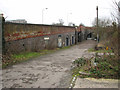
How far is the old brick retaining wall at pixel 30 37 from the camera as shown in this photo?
43.9 feet

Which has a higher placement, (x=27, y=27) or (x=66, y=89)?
(x=27, y=27)

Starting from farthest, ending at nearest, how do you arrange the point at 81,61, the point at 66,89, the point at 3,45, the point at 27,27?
the point at 27,27
the point at 3,45
the point at 81,61
the point at 66,89

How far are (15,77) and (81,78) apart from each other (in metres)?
3.54

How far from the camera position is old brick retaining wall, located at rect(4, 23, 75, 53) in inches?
527

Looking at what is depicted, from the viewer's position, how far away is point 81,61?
33.0ft

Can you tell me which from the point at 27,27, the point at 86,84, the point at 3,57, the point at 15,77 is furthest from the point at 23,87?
the point at 27,27

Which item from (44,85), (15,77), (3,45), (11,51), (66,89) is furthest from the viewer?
(11,51)

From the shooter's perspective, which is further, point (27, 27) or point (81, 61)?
point (27, 27)

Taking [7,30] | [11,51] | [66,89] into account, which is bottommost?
[66,89]

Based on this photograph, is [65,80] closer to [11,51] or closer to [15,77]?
[15,77]

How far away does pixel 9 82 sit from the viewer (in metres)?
6.49

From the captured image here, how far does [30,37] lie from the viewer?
1672cm

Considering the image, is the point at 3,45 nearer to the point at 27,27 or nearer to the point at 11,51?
the point at 11,51

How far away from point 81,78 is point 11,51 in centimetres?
890
